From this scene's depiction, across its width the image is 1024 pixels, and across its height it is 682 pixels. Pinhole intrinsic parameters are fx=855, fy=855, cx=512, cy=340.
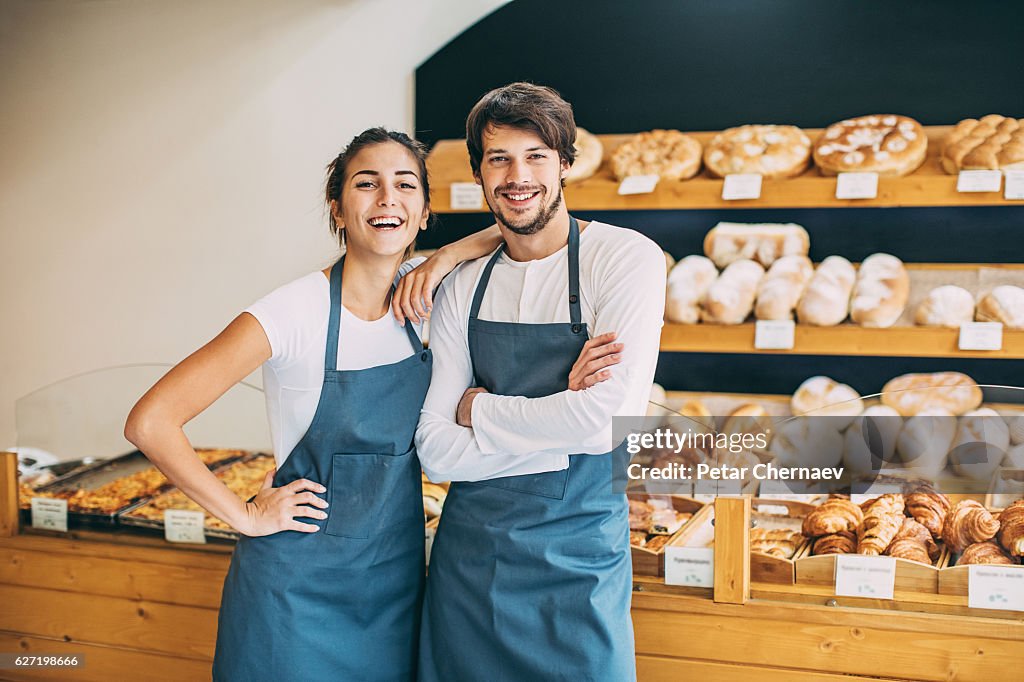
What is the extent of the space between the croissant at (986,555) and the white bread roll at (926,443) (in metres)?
0.16

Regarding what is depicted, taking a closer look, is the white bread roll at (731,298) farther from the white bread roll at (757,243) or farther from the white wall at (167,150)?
the white wall at (167,150)

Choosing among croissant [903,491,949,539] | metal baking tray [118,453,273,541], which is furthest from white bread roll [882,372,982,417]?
metal baking tray [118,453,273,541]

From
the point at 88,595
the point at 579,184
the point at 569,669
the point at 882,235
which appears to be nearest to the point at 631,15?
the point at 579,184

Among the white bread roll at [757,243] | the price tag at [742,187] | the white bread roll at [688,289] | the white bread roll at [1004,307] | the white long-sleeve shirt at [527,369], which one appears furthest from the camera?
the white bread roll at [757,243]

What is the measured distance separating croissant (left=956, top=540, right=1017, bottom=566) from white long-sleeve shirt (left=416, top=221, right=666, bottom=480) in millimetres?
758

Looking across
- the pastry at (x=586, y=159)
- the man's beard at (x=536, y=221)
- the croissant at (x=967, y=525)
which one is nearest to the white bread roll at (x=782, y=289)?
the pastry at (x=586, y=159)

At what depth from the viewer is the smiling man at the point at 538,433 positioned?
1.62 meters

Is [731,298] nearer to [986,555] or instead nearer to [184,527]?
[986,555]

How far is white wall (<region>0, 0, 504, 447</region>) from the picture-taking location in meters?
3.59

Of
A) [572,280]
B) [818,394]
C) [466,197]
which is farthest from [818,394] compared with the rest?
[572,280]

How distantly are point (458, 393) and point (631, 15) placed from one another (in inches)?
77.4

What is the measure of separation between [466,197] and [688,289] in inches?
31.4

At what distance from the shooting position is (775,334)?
8.50ft

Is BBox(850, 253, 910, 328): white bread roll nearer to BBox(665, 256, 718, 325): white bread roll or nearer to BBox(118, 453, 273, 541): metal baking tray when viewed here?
BBox(665, 256, 718, 325): white bread roll
